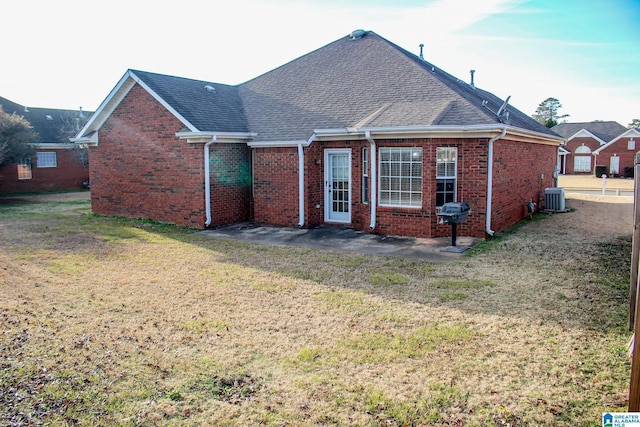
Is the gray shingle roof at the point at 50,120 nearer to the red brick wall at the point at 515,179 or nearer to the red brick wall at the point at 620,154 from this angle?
the red brick wall at the point at 515,179

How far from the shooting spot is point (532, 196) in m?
17.3

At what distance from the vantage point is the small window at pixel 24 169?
27.7 metres

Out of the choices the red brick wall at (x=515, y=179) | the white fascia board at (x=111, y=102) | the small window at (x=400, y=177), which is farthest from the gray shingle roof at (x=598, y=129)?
the white fascia board at (x=111, y=102)

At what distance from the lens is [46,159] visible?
2919 centimetres

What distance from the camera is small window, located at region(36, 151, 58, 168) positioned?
28.8m

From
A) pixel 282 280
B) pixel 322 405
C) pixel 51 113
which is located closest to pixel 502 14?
pixel 282 280

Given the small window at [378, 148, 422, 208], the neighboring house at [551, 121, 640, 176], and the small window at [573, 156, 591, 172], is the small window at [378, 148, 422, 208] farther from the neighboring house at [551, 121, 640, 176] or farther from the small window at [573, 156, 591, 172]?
the small window at [573, 156, 591, 172]

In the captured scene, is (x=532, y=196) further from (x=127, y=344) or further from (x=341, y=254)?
(x=127, y=344)

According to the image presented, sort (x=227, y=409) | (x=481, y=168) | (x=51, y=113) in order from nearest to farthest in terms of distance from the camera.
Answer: (x=227, y=409), (x=481, y=168), (x=51, y=113)

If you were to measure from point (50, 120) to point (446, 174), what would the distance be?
91.8 feet

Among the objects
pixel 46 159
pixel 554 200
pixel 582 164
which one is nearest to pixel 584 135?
pixel 582 164

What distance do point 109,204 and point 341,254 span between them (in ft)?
33.4

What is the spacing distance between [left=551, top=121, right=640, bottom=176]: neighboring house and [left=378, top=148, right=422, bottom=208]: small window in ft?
133

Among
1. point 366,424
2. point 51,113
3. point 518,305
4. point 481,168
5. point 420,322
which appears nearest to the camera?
point 366,424
